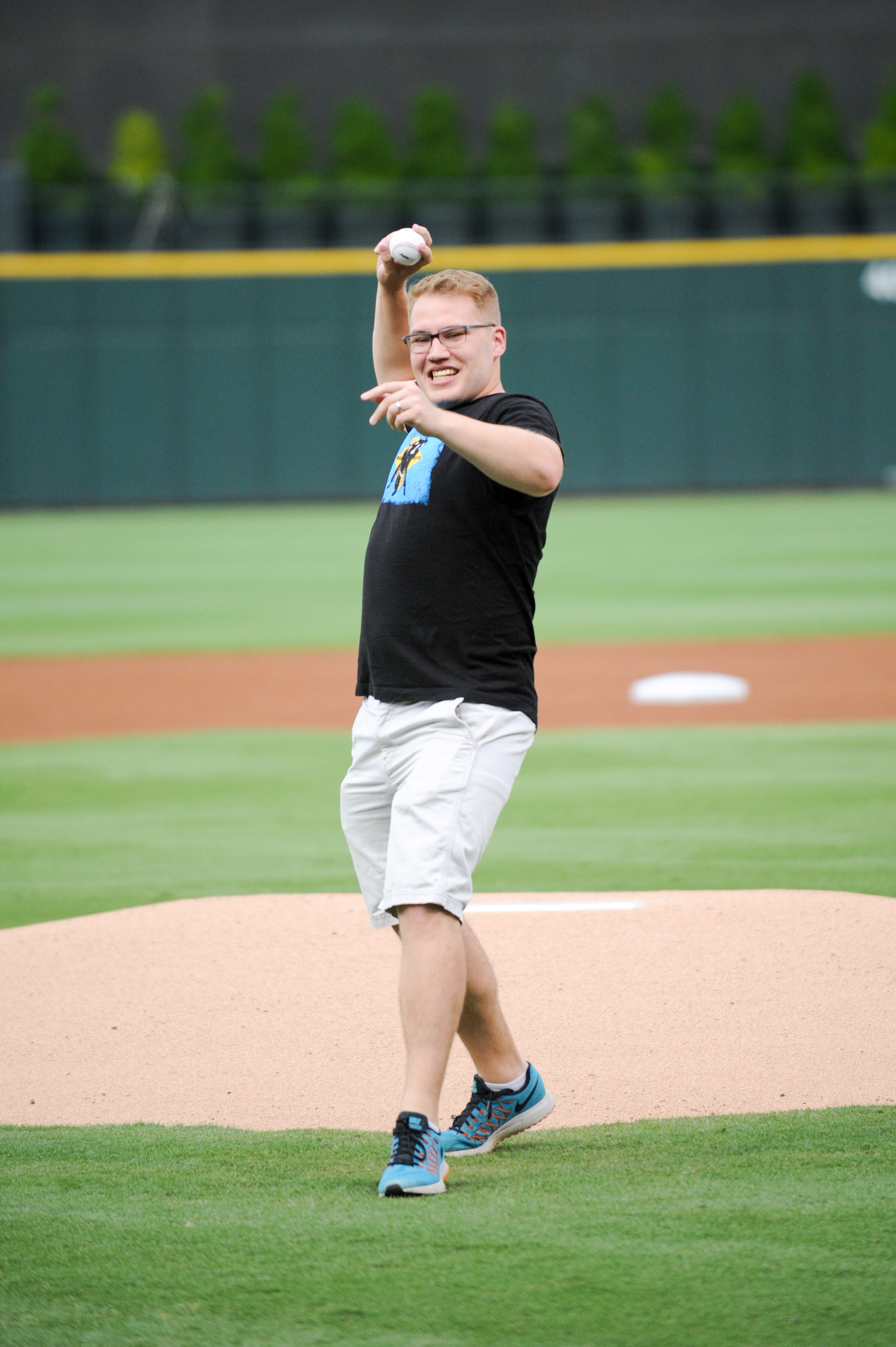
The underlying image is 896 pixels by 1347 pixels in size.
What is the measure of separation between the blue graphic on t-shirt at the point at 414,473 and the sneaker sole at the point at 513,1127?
137cm

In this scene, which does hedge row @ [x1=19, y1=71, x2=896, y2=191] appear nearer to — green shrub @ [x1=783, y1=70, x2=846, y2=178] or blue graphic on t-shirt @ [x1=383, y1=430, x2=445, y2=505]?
green shrub @ [x1=783, y1=70, x2=846, y2=178]

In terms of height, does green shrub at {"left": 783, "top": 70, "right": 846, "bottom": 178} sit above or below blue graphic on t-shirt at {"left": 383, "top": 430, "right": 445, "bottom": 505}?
above

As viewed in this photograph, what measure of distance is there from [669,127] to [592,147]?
1.96m

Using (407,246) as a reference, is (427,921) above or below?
below

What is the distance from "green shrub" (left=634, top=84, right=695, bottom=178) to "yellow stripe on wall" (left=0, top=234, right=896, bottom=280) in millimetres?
3656

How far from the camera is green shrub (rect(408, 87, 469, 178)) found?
30172 mm

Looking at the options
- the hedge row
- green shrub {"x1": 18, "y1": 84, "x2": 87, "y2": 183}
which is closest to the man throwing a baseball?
the hedge row

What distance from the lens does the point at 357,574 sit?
1842 centimetres

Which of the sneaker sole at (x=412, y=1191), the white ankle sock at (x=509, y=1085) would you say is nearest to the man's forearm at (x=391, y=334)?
the white ankle sock at (x=509, y=1085)

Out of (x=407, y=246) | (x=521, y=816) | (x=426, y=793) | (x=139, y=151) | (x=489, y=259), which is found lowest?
(x=521, y=816)

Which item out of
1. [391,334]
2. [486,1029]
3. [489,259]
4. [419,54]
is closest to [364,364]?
[489,259]

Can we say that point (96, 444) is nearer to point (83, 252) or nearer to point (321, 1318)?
point (83, 252)

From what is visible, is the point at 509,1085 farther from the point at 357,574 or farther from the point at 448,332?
the point at 357,574

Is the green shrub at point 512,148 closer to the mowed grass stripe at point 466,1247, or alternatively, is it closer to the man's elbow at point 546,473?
the man's elbow at point 546,473
